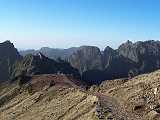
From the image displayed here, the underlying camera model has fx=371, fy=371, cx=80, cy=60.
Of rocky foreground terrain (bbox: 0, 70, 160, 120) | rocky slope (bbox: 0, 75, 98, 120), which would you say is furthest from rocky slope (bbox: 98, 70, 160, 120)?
rocky slope (bbox: 0, 75, 98, 120)

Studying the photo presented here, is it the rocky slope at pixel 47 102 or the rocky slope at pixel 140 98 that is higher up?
the rocky slope at pixel 140 98

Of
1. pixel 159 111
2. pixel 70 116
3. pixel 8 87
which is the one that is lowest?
pixel 8 87

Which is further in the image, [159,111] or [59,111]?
[59,111]

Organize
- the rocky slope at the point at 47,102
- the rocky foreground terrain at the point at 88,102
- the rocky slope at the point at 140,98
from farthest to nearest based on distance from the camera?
the rocky slope at the point at 47,102, the rocky foreground terrain at the point at 88,102, the rocky slope at the point at 140,98

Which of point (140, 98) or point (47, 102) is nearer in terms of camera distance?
point (140, 98)

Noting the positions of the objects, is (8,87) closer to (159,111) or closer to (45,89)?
(45,89)

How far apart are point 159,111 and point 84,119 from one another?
37.4 ft

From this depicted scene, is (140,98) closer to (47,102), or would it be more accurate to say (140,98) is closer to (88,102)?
(88,102)

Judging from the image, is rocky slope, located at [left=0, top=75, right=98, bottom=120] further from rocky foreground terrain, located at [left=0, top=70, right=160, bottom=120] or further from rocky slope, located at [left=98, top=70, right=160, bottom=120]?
rocky slope, located at [left=98, top=70, right=160, bottom=120]

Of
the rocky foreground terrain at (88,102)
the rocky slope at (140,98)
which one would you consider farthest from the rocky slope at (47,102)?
the rocky slope at (140,98)

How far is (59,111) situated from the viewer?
2574 inches

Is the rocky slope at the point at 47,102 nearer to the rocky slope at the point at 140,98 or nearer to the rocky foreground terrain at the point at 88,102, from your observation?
the rocky foreground terrain at the point at 88,102

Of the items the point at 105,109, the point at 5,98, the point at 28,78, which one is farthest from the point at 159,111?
the point at 28,78

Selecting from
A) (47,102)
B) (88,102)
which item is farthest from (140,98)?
(47,102)
